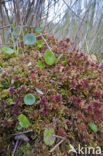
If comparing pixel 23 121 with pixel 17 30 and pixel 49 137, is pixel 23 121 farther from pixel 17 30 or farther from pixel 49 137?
pixel 17 30

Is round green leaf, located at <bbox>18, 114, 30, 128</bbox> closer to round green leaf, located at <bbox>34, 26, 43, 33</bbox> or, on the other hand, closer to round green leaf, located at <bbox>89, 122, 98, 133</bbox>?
round green leaf, located at <bbox>89, 122, 98, 133</bbox>

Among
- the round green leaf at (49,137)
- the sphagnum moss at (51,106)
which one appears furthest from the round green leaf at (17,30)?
the round green leaf at (49,137)

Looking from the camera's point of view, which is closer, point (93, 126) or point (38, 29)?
point (93, 126)

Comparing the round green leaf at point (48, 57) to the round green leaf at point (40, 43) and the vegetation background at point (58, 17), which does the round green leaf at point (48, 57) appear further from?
the vegetation background at point (58, 17)

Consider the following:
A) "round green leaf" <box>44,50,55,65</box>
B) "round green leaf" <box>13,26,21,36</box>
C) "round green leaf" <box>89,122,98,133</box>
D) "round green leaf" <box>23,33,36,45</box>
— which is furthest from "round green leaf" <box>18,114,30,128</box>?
"round green leaf" <box>13,26,21,36</box>

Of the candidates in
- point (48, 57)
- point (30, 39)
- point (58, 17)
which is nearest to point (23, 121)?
point (48, 57)
